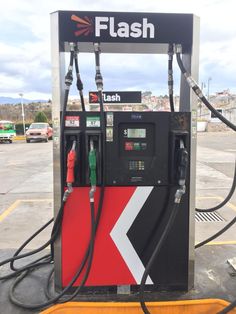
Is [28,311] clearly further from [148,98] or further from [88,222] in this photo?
[148,98]

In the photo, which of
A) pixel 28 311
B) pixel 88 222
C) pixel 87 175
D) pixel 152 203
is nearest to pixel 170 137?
pixel 152 203

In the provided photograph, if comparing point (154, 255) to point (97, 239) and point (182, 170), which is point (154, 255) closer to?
point (97, 239)

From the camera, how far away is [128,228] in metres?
2.45

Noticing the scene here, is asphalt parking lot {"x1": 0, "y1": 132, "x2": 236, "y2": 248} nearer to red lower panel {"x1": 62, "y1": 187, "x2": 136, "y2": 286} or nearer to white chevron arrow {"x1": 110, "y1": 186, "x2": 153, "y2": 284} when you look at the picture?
A: red lower panel {"x1": 62, "y1": 187, "x2": 136, "y2": 286}

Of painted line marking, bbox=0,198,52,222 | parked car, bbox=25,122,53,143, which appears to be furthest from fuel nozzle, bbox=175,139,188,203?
parked car, bbox=25,122,53,143

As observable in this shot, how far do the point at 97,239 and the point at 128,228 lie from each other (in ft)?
0.77

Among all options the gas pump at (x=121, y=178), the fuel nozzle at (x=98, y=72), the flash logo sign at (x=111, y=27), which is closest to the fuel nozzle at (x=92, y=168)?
the gas pump at (x=121, y=178)

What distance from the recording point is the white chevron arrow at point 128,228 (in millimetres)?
2414

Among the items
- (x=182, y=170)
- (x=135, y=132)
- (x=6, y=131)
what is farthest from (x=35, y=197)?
(x=6, y=131)

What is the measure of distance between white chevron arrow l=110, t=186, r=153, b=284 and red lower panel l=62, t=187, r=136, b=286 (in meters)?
0.03

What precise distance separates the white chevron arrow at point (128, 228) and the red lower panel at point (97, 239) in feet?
0.10

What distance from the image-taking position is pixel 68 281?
2488 mm

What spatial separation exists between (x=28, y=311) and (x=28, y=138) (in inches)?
1007

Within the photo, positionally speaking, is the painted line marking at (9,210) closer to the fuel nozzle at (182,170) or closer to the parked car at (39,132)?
the fuel nozzle at (182,170)
